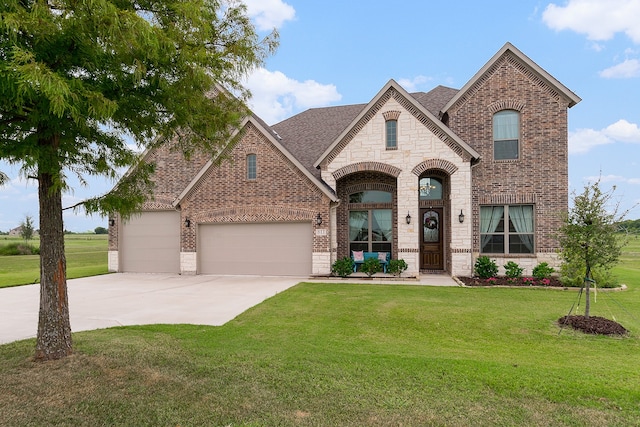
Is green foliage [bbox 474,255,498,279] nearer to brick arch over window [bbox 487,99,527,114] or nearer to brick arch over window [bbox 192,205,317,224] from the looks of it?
brick arch over window [bbox 487,99,527,114]

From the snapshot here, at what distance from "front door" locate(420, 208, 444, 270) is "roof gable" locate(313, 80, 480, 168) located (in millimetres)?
2918

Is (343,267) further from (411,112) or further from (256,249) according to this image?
(411,112)

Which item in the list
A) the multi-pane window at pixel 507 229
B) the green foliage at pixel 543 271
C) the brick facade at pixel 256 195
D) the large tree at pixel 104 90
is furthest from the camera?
the brick facade at pixel 256 195

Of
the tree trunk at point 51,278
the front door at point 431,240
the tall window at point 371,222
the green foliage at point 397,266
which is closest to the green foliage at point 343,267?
the green foliage at point 397,266

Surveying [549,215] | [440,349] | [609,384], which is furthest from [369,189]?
[609,384]

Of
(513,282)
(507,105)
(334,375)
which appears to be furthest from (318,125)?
(334,375)

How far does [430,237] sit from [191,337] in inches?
452

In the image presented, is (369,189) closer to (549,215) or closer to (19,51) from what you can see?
(549,215)

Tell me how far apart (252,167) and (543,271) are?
1161 centimetres

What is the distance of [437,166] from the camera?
13703mm

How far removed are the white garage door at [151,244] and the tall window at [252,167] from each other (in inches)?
162

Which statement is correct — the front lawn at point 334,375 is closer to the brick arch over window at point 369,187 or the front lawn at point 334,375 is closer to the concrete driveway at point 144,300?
the concrete driveway at point 144,300

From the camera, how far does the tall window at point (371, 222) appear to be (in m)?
15.3

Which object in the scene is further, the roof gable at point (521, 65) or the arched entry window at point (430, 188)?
the arched entry window at point (430, 188)
